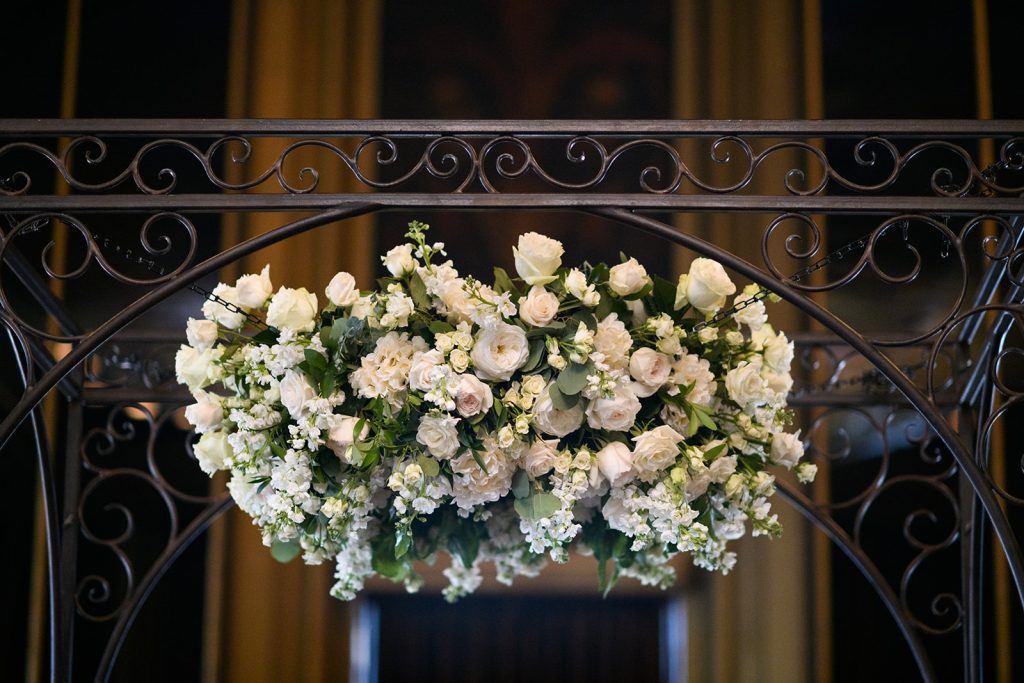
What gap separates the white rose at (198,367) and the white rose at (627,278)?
737 mm

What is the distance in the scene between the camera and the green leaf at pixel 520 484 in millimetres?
2097

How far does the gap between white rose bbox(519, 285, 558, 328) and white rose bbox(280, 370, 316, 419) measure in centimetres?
40

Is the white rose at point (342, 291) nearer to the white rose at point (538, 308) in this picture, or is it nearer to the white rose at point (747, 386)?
the white rose at point (538, 308)

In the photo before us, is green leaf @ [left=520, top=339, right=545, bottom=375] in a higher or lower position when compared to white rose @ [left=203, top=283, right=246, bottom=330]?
lower

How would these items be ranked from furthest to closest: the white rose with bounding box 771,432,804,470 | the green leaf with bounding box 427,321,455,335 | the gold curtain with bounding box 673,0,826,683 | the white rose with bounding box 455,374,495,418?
the gold curtain with bounding box 673,0,826,683 → the white rose with bounding box 771,432,804,470 → the green leaf with bounding box 427,321,455,335 → the white rose with bounding box 455,374,495,418

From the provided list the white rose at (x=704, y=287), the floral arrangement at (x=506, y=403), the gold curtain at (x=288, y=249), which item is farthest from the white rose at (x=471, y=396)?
the gold curtain at (x=288, y=249)

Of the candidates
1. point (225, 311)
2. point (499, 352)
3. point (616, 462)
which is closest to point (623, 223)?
point (499, 352)

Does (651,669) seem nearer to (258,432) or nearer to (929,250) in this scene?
(929,250)

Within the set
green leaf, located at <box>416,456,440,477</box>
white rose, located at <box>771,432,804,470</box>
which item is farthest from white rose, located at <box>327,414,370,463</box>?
white rose, located at <box>771,432,804,470</box>

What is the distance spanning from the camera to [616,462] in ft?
6.70

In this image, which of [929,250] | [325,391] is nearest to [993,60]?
[929,250]

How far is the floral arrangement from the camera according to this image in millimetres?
2055

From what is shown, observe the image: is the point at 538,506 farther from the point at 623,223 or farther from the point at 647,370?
the point at 623,223

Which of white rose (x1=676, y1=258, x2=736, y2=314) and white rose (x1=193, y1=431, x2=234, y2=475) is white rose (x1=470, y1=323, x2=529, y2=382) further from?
white rose (x1=193, y1=431, x2=234, y2=475)
